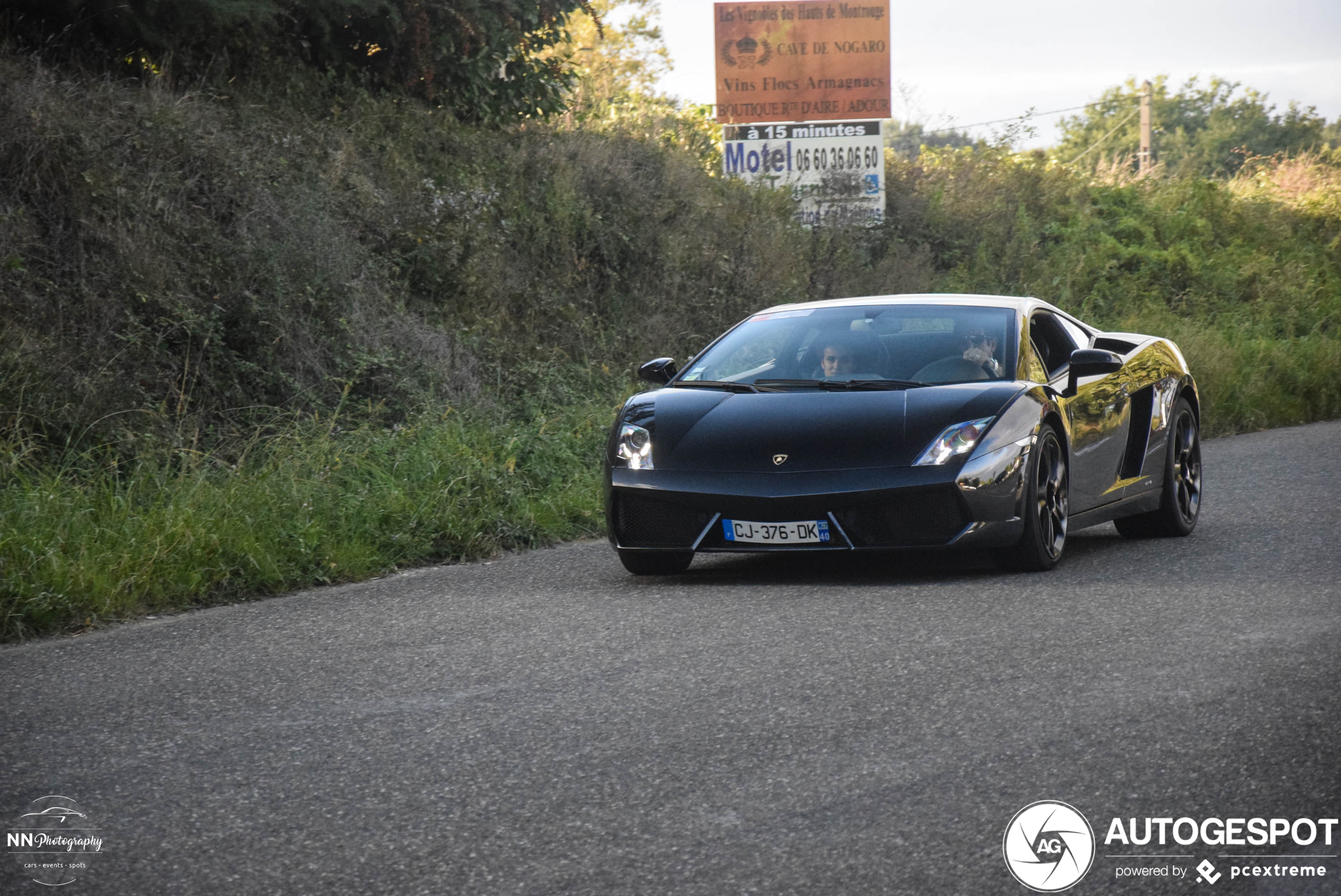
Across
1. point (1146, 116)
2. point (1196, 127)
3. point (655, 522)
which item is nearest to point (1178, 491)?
point (655, 522)

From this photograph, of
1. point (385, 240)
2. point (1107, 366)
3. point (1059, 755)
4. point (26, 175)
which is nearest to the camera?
point (1059, 755)

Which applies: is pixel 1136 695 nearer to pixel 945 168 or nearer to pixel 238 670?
pixel 238 670

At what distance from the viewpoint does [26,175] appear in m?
12.7

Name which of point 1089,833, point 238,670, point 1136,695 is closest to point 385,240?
point 238,670

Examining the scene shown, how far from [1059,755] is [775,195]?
18.8 metres

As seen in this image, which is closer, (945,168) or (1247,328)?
(1247,328)

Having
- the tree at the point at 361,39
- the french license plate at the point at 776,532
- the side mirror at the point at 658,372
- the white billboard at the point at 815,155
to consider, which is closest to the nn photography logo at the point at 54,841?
the french license plate at the point at 776,532

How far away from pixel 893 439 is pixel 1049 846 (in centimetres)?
386

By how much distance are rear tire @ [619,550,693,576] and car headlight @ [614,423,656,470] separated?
0.44 m

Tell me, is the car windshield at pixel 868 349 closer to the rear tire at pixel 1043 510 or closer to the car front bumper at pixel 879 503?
the rear tire at pixel 1043 510

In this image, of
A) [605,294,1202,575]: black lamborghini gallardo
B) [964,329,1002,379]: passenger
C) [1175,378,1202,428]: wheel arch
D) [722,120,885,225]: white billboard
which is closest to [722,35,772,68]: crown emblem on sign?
[722,120,885,225]: white billboard

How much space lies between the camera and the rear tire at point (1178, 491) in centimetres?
909

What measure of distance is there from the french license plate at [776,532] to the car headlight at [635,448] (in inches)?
21.9

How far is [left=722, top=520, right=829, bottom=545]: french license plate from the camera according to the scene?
7246mm
